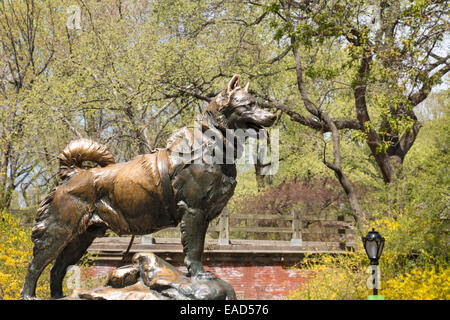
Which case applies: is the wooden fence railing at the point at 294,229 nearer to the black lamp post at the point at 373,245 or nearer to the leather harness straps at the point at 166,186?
the black lamp post at the point at 373,245

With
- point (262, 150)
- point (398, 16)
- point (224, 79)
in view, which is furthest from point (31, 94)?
point (398, 16)

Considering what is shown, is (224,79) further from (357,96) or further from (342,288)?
(342,288)

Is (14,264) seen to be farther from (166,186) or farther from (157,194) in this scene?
(166,186)

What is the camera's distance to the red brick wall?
12070 millimetres

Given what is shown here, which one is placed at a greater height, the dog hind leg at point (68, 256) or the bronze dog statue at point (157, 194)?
the bronze dog statue at point (157, 194)

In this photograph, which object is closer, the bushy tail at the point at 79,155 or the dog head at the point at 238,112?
the dog head at the point at 238,112

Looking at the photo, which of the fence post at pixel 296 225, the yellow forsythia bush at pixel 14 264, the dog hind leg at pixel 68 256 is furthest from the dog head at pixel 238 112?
the fence post at pixel 296 225

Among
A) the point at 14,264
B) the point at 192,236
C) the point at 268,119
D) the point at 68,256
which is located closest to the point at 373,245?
the point at 268,119

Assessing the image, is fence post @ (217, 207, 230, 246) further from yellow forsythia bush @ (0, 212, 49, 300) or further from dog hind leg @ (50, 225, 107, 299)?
dog hind leg @ (50, 225, 107, 299)

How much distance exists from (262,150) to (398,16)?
999 cm

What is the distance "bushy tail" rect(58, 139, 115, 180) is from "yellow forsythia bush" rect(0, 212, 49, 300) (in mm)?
3046

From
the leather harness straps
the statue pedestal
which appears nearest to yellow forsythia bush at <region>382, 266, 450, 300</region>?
the statue pedestal

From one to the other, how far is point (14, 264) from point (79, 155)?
3.68 metres

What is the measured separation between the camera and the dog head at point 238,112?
418 cm
